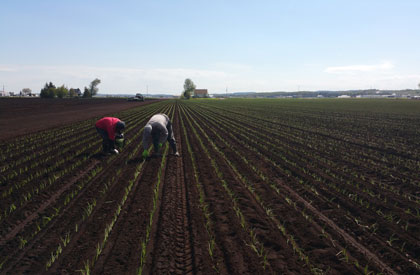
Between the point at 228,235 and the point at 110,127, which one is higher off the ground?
the point at 110,127

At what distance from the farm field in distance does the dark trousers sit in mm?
377

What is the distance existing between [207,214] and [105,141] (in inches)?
234

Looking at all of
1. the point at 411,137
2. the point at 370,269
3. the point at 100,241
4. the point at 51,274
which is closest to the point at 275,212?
the point at 370,269

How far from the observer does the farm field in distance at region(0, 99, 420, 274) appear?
3564 millimetres

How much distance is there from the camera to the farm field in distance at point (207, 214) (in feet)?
11.7

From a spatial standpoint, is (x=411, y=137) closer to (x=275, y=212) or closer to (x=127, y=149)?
(x=275, y=212)

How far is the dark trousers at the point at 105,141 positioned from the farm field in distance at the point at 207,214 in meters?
0.38

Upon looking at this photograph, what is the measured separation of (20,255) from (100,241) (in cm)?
104

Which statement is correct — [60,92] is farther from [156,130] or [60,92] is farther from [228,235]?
[228,235]

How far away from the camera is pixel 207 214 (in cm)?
489

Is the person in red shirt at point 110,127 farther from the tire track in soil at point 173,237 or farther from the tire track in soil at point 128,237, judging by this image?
the tire track in soil at point 173,237

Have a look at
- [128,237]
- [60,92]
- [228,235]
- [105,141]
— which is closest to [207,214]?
[228,235]

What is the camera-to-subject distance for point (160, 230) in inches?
169

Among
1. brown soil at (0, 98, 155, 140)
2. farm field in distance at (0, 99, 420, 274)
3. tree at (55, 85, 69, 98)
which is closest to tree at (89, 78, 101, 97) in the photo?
tree at (55, 85, 69, 98)
